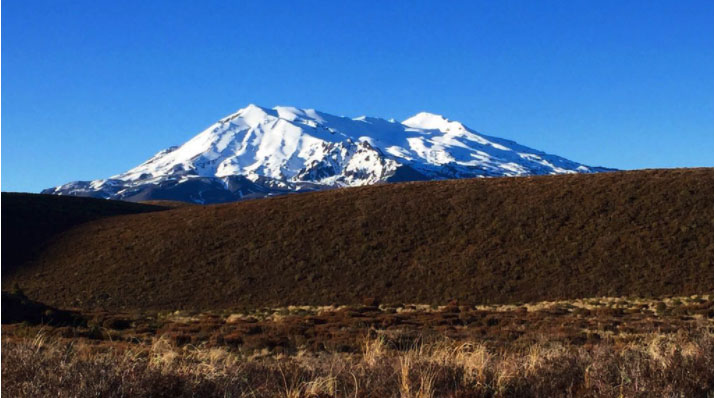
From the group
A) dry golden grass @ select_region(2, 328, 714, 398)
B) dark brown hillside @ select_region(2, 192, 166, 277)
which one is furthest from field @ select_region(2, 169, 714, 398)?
dry golden grass @ select_region(2, 328, 714, 398)

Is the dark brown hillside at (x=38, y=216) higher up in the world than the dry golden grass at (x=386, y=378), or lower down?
higher up

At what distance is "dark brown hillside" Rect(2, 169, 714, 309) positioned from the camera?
156 ft

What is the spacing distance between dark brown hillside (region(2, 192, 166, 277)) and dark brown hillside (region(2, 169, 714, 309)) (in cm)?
290

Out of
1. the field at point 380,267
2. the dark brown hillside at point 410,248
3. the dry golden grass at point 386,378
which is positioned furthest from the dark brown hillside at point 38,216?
the dry golden grass at point 386,378

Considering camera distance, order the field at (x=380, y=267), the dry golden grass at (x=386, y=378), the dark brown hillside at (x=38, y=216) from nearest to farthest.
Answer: the dry golden grass at (x=386, y=378)
the field at (x=380, y=267)
the dark brown hillside at (x=38, y=216)

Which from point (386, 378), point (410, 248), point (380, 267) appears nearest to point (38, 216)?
point (380, 267)

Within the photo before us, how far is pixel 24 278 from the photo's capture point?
54.4 metres

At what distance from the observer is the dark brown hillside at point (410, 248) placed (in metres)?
47.6

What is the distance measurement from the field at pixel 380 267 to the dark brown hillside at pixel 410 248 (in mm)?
178

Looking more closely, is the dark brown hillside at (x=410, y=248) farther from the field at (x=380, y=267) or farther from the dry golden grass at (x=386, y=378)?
the dry golden grass at (x=386, y=378)

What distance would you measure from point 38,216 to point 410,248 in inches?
1631

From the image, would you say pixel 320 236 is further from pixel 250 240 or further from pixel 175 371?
pixel 175 371

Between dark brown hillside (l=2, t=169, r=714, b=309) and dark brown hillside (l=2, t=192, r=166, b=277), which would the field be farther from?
dark brown hillside (l=2, t=192, r=166, b=277)

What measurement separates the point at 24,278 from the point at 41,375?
172 ft
